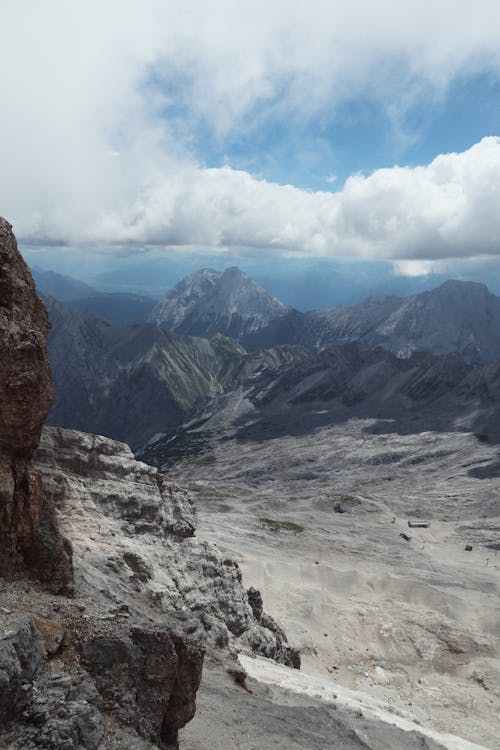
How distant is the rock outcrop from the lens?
898 inches

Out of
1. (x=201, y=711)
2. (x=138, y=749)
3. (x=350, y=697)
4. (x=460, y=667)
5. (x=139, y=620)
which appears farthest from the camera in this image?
(x=460, y=667)

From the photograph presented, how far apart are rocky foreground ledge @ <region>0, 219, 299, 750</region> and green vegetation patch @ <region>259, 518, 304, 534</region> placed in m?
93.2

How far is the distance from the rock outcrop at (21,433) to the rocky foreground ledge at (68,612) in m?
0.04

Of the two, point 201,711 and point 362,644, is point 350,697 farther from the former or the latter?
point 362,644

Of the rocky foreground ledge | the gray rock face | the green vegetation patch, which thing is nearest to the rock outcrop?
the rocky foreground ledge

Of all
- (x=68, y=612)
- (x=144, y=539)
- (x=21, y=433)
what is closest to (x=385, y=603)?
(x=144, y=539)

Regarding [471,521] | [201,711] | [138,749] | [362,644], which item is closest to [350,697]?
[201,711]

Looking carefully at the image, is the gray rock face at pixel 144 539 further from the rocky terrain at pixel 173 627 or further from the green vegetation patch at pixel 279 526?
the green vegetation patch at pixel 279 526

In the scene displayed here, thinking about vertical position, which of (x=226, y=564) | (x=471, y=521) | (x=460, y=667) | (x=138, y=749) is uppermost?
(x=138, y=749)

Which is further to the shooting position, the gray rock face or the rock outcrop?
the gray rock face

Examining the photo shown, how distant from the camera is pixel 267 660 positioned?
44.8 meters

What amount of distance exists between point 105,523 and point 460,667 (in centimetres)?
4566

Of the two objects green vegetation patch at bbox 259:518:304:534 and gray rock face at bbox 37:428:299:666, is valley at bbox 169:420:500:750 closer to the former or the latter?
green vegetation patch at bbox 259:518:304:534

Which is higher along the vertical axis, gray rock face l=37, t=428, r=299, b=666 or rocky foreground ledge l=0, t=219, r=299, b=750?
rocky foreground ledge l=0, t=219, r=299, b=750
